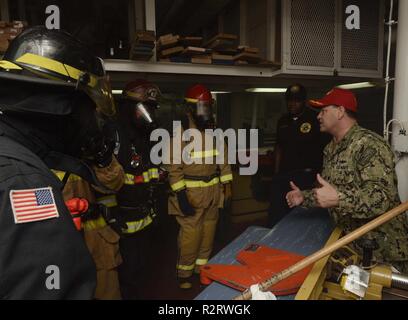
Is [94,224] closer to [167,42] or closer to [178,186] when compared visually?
[178,186]

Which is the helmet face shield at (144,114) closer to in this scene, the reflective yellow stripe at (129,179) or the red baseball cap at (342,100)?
the reflective yellow stripe at (129,179)

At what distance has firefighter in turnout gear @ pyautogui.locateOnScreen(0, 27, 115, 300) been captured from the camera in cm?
73

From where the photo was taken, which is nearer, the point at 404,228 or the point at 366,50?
the point at 404,228

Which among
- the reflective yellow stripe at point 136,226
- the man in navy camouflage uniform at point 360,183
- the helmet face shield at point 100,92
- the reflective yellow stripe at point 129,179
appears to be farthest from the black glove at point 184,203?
the helmet face shield at point 100,92

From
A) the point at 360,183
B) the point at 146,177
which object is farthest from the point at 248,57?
the point at 360,183

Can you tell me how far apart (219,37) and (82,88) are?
2.44m

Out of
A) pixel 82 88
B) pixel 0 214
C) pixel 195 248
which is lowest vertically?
pixel 195 248

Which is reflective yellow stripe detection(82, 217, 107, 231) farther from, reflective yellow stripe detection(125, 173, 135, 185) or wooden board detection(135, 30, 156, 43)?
wooden board detection(135, 30, 156, 43)

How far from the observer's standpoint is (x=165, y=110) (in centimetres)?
500

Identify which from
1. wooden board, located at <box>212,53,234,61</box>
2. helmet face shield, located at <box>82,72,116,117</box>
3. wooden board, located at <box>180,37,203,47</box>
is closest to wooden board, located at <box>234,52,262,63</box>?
→ wooden board, located at <box>212,53,234,61</box>
